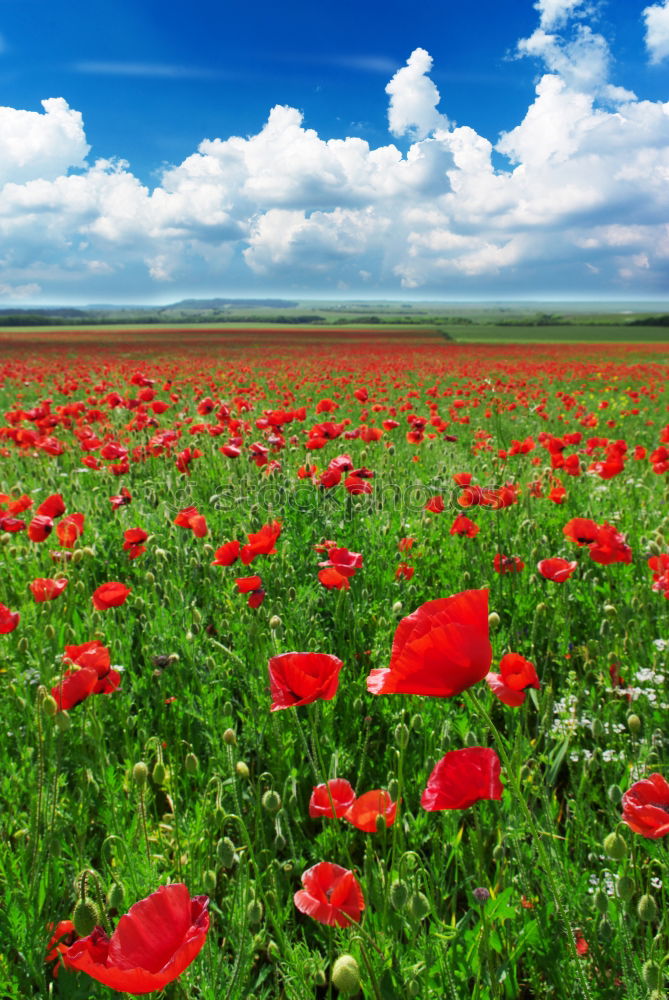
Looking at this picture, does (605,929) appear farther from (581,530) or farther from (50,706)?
(581,530)

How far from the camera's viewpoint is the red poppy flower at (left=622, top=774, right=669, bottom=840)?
1.10 meters

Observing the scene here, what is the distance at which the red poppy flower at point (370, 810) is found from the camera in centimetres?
Answer: 133

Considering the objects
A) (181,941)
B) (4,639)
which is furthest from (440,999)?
(4,639)

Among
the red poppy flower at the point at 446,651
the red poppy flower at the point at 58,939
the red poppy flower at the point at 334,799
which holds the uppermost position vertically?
the red poppy flower at the point at 446,651

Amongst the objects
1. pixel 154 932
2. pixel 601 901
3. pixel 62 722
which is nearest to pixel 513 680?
pixel 601 901

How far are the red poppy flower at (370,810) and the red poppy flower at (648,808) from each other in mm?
455

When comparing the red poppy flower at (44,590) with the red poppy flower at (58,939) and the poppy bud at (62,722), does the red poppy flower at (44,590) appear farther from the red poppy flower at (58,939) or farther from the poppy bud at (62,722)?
the red poppy flower at (58,939)

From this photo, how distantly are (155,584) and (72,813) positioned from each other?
120 cm

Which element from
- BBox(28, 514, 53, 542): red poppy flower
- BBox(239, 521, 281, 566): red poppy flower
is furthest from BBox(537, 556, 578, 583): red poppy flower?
BBox(28, 514, 53, 542): red poppy flower

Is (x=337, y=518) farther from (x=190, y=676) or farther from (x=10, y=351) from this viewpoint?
(x=10, y=351)

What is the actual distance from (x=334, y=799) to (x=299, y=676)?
0.35 meters

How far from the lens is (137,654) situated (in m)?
3.13

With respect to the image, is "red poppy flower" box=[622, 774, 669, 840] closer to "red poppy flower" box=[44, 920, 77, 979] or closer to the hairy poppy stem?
the hairy poppy stem

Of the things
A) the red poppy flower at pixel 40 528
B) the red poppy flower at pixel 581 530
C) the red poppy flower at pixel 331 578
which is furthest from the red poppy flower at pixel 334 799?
the red poppy flower at pixel 40 528
